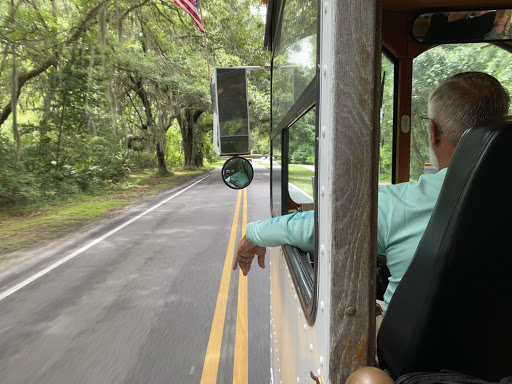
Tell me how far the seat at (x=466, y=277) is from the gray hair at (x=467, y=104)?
0.25m

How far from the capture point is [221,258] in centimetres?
628

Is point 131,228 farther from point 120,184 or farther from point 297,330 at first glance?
point 120,184

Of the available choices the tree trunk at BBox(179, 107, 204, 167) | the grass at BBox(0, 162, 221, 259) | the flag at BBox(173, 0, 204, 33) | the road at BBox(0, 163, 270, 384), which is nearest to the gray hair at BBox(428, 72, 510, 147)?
the road at BBox(0, 163, 270, 384)

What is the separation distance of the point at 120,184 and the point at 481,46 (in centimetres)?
1718

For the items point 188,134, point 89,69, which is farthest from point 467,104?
point 188,134

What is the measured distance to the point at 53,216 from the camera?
10.5 meters

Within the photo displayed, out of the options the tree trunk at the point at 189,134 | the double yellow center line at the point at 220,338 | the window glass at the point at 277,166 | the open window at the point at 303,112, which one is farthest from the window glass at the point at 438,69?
the tree trunk at the point at 189,134

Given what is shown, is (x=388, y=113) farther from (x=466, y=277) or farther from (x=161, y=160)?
(x=161, y=160)

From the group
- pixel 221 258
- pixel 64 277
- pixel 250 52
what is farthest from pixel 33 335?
pixel 250 52

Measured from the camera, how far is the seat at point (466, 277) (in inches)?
27.1

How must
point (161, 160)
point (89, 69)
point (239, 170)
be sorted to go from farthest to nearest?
1. point (161, 160)
2. point (89, 69)
3. point (239, 170)

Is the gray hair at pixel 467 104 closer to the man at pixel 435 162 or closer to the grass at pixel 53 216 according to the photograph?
the man at pixel 435 162

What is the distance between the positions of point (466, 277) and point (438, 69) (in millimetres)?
2068

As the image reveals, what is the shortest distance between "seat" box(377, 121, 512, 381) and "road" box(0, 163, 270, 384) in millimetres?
2472
